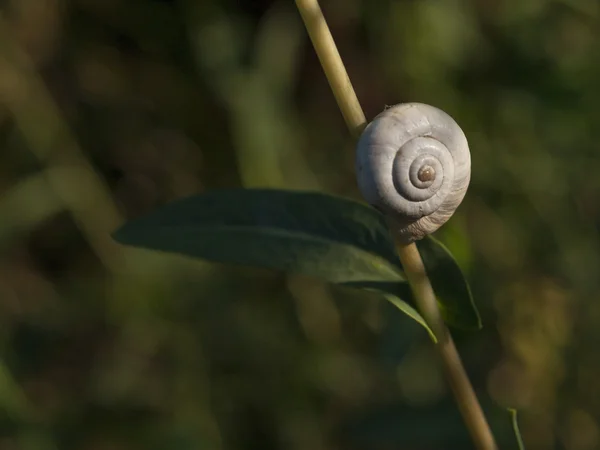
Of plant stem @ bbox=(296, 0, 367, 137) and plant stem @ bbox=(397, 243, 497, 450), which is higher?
plant stem @ bbox=(296, 0, 367, 137)

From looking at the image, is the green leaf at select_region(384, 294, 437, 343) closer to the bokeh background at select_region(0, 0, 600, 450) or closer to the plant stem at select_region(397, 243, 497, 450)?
the plant stem at select_region(397, 243, 497, 450)

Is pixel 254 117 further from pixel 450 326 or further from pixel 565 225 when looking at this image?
pixel 450 326

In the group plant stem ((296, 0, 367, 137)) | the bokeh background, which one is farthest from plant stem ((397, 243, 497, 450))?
the bokeh background

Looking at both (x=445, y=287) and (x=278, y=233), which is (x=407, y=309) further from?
(x=278, y=233)

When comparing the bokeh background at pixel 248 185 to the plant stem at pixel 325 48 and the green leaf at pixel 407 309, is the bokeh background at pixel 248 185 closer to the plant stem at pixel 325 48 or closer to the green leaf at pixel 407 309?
the green leaf at pixel 407 309

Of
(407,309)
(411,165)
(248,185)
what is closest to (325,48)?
(411,165)

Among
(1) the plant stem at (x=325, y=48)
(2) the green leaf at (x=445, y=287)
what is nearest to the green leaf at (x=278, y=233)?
(2) the green leaf at (x=445, y=287)
